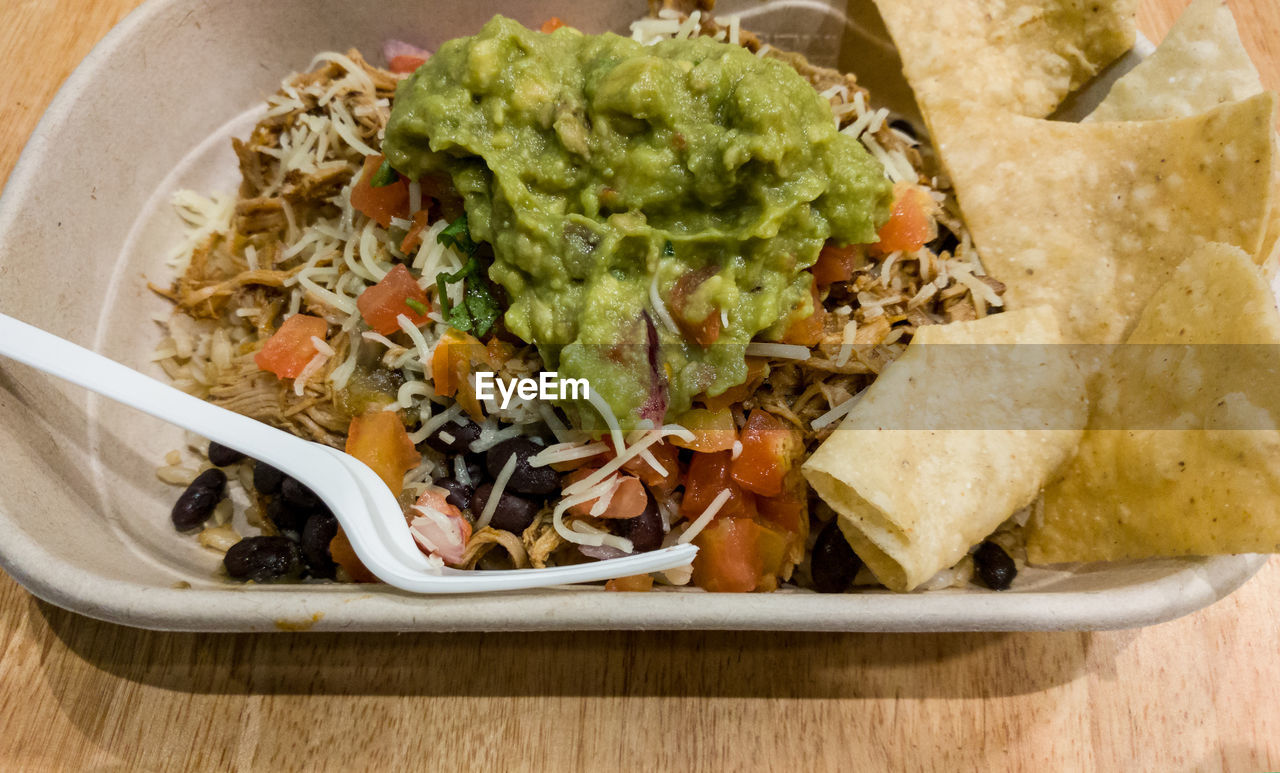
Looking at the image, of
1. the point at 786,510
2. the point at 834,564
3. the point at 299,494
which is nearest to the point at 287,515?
the point at 299,494

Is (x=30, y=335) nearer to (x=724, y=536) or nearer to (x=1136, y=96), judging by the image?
(x=724, y=536)

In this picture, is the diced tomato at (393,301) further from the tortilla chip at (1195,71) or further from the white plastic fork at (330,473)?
the tortilla chip at (1195,71)

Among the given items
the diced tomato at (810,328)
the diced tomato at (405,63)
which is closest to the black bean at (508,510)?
the diced tomato at (810,328)

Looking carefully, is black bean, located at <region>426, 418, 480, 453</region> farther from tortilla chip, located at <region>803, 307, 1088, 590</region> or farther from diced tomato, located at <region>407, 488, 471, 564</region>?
tortilla chip, located at <region>803, 307, 1088, 590</region>

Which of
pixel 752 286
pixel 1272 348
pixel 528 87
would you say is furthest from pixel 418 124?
pixel 1272 348

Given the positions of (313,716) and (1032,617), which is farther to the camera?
(313,716)

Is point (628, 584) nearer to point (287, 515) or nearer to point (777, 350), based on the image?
point (777, 350)
